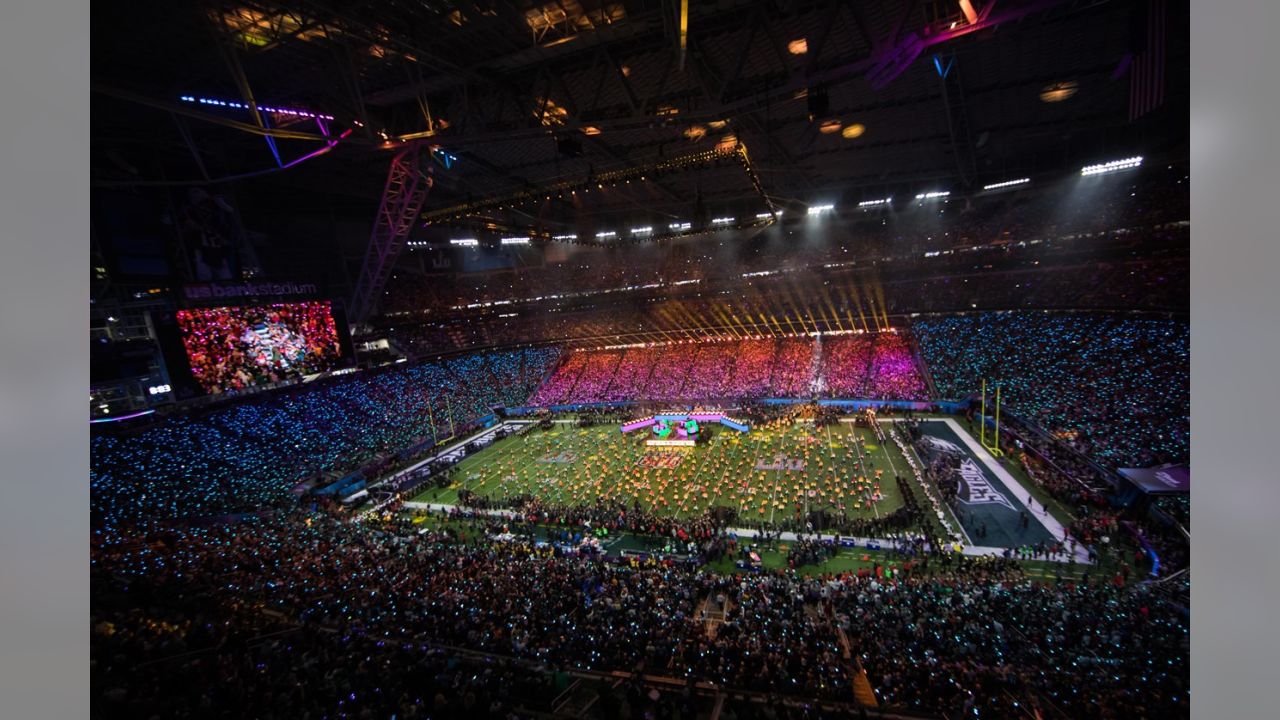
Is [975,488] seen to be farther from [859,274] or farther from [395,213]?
[395,213]

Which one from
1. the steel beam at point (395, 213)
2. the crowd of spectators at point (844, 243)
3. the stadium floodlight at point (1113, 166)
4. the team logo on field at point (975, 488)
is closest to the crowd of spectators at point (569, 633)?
the team logo on field at point (975, 488)

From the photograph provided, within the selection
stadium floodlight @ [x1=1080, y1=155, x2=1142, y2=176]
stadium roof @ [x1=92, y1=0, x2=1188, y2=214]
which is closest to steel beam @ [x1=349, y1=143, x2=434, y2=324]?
stadium roof @ [x1=92, y1=0, x2=1188, y2=214]

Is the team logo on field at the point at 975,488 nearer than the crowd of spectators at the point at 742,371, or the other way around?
the team logo on field at the point at 975,488

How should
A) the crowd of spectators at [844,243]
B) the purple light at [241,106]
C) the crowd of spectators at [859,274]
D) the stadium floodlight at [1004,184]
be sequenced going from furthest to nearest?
the stadium floodlight at [1004,184], the crowd of spectators at [844,243], the crowd of spectators at [859,274], the purple light at [241,106]

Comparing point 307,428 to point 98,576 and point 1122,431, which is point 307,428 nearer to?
point 98,576

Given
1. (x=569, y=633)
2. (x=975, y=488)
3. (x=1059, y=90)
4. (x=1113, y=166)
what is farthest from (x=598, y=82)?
(x=1113, y=166)

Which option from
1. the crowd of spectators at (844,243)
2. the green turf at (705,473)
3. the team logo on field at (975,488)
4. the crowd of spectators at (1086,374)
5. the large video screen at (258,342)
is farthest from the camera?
the crowd of spectators at (844,243)

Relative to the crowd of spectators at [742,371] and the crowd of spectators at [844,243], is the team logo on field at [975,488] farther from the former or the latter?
the crowd of spectators at [844,243]
